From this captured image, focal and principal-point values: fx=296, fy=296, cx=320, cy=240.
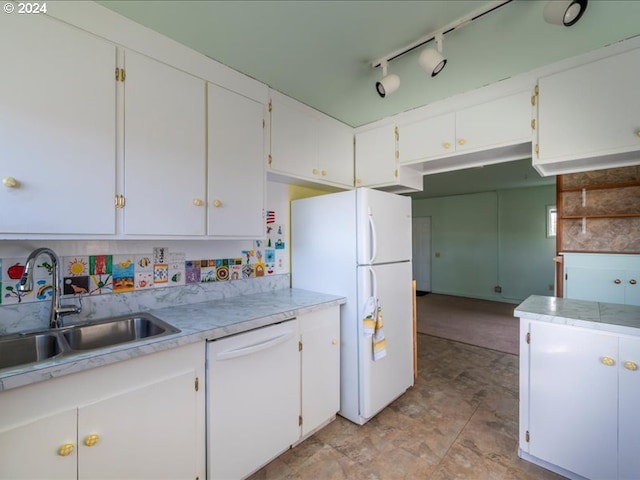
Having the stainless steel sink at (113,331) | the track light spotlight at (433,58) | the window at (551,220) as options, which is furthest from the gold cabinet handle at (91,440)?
the window at (551,220)

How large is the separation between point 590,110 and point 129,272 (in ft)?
9.19

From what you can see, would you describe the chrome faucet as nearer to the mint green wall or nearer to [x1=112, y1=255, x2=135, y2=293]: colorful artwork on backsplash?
→ [x1=112, y1=255, x2=135, y2=293]: colorful artwork on backsplash

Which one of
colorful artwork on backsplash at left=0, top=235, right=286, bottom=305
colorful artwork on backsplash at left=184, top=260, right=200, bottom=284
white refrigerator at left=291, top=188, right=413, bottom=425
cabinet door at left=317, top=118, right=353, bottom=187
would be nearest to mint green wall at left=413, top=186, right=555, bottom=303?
white refrigerator at left=291, top=188, right=413, bottom=425

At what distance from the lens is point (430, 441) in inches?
76.3

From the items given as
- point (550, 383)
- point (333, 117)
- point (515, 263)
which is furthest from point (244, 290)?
point (515, 263)

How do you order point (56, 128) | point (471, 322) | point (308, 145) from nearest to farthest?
point (56, 128)
point (308, 145)
point (471, 322)

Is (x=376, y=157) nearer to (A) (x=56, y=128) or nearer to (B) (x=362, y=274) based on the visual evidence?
(B) (x=362, y=274)

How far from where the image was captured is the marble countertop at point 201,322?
1.00m

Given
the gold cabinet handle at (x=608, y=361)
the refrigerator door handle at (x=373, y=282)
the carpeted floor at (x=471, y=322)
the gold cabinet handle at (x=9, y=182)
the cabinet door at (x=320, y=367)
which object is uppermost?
the gold cabinet handle at (x=9, y=182)

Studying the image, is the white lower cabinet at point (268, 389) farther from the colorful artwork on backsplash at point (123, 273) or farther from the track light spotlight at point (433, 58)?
the track light spotlight at point (433, 58)

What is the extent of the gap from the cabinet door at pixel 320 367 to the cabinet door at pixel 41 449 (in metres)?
1.12

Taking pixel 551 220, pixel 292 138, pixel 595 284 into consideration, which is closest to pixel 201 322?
pixel 292 138

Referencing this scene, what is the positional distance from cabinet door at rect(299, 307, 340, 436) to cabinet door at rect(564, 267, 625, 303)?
8.71 ft

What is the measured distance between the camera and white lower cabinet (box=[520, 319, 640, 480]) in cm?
141
